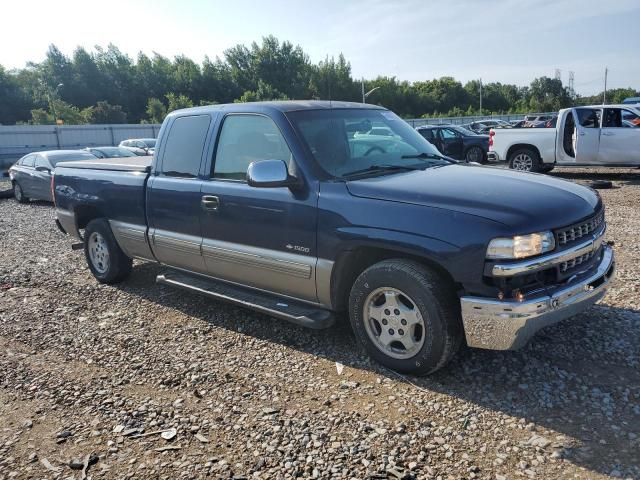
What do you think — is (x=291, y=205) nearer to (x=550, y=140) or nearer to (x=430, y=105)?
(x=550, y=140)

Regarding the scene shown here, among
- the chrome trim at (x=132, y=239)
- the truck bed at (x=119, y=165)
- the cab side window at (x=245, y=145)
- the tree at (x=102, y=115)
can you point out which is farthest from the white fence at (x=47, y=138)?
the cab side window at (x=245, y=145)

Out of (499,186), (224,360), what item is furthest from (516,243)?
(224,360)

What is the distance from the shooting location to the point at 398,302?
148 inches

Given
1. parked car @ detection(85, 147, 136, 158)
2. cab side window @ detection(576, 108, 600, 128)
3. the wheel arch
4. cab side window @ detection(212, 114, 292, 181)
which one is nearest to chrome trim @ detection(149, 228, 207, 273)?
cab side window @ detection(212, 114, 292, 181)

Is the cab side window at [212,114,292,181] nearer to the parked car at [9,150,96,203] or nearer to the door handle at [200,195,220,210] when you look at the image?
the door handle at [200,195,220,210]

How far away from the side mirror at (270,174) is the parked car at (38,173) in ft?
37.4

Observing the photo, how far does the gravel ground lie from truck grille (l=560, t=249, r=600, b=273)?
0.74 m

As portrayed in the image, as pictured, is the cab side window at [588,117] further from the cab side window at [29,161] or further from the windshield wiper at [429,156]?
the cab side window at [29,161]

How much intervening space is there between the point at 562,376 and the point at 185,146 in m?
3.74

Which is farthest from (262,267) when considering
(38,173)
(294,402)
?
(38,173)

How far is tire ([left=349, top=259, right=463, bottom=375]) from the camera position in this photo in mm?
3508

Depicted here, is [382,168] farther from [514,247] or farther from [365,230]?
[514,247]

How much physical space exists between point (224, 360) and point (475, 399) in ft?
6.29

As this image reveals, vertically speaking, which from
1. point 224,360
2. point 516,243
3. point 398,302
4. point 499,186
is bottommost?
point 224,360
